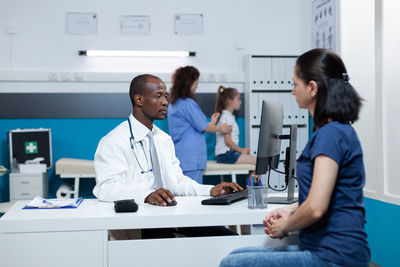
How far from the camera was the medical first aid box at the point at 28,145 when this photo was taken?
4105 millimetres

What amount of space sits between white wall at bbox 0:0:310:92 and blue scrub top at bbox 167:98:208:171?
0.96 m

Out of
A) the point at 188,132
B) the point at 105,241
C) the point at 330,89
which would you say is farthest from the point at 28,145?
the point at 330,89

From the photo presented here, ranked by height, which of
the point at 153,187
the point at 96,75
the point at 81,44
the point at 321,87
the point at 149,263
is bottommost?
the point at 149,263

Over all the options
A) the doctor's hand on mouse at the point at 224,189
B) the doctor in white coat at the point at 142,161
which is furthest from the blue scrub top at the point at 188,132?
the doctor's hand on mouse at the point at 224,189

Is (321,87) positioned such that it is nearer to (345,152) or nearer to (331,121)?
(331,121)

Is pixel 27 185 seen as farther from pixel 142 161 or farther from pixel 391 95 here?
pixel 391 95

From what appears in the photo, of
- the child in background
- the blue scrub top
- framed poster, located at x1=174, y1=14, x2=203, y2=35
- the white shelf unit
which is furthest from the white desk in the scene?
framed poster, located at x1=174, y1=14, x2=203, y2=35

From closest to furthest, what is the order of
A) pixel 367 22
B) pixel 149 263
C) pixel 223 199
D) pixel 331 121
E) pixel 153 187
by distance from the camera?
1. pixel 331 121
2. pixel 149 263
3. pixel 223 199
4. pixel 153 187
5. pixel 367 22

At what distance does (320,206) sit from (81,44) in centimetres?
386

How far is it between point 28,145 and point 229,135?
74.0 inches

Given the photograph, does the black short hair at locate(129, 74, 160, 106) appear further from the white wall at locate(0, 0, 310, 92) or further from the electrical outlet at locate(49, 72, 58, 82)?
the electrical outlet at locate(49, 72, 58, 82)

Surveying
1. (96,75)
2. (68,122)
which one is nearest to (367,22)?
(96,75)

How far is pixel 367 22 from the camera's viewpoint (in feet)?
10.1

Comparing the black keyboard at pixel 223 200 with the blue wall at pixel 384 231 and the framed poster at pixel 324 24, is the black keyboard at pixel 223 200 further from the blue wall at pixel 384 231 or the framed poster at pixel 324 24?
the framed poster at pixel 324 24
